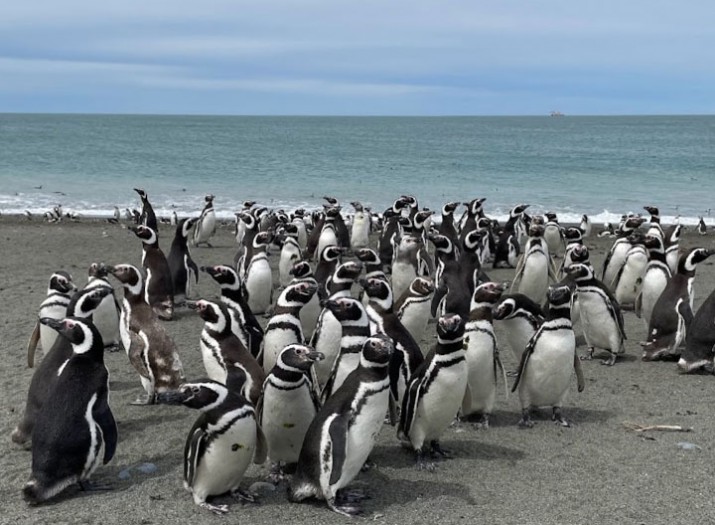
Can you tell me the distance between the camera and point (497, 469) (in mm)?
5551

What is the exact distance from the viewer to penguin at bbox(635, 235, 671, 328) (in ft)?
31.8

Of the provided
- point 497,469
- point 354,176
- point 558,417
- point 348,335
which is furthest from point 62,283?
point 354,176

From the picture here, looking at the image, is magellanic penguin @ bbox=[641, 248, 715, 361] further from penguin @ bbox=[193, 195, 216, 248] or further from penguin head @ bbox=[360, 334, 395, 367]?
penguin @ bbox=[193, 195, 216, 248]

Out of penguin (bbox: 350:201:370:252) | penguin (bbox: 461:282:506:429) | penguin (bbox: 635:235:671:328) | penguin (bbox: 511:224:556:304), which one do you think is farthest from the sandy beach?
penguin (bbox: 350:201:370:252)

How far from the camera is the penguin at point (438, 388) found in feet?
18.0

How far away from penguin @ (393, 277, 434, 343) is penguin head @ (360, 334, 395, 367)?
300 centimetres

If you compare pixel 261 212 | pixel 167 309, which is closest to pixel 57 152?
pixel 261 212

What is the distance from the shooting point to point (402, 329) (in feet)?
21.1

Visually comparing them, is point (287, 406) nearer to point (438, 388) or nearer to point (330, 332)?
point (438, 388)

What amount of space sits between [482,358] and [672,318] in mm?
2978

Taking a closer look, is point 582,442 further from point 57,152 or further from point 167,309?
point 57,152

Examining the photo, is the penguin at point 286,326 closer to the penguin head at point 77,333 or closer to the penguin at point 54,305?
the penguin head at point 77,333

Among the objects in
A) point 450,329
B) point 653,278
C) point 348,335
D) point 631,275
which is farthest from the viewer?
point 631,275

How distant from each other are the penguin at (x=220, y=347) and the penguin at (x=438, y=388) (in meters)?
1.10
